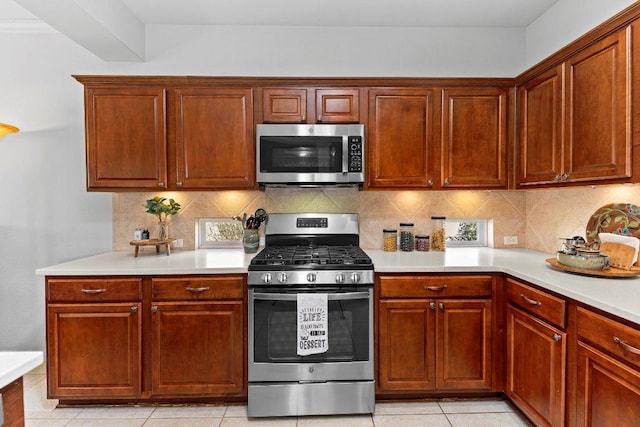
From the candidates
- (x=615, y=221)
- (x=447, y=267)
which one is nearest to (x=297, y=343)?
A: (x=447, y=267)

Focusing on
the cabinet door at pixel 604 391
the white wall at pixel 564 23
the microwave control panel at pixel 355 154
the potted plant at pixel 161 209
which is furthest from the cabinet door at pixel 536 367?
the potted plant at pixel 161 209

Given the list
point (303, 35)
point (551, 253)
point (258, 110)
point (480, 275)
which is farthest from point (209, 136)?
point (551, 253)

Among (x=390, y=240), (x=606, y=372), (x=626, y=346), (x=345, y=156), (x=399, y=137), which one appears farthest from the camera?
(x=390, y=240)

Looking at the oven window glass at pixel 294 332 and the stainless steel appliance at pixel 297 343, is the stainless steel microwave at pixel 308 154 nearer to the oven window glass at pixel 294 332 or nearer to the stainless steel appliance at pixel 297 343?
the stainless steel appliance at pixel 297 343

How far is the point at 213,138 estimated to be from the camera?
2.64m

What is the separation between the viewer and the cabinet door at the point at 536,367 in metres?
1.79

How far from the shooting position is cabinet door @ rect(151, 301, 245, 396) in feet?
7.44

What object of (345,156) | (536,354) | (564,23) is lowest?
(536,354)

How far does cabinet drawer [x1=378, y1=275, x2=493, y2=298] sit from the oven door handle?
19 centimetres

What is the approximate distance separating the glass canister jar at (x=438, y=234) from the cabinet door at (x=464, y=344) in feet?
2.28

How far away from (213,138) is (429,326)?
6.53 ft

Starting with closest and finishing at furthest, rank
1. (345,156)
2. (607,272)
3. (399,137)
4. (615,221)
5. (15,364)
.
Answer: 1. (15,364)
2. (607,272)
3. (615,221)
4. (345,156)
5. (399,137)

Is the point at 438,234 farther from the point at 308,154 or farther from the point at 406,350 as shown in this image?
the point at 308,154

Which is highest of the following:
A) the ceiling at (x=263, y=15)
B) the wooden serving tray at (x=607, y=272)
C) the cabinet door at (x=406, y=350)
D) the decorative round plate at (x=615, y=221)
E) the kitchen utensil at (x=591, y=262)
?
the ceiling at (x=263, y=15)
